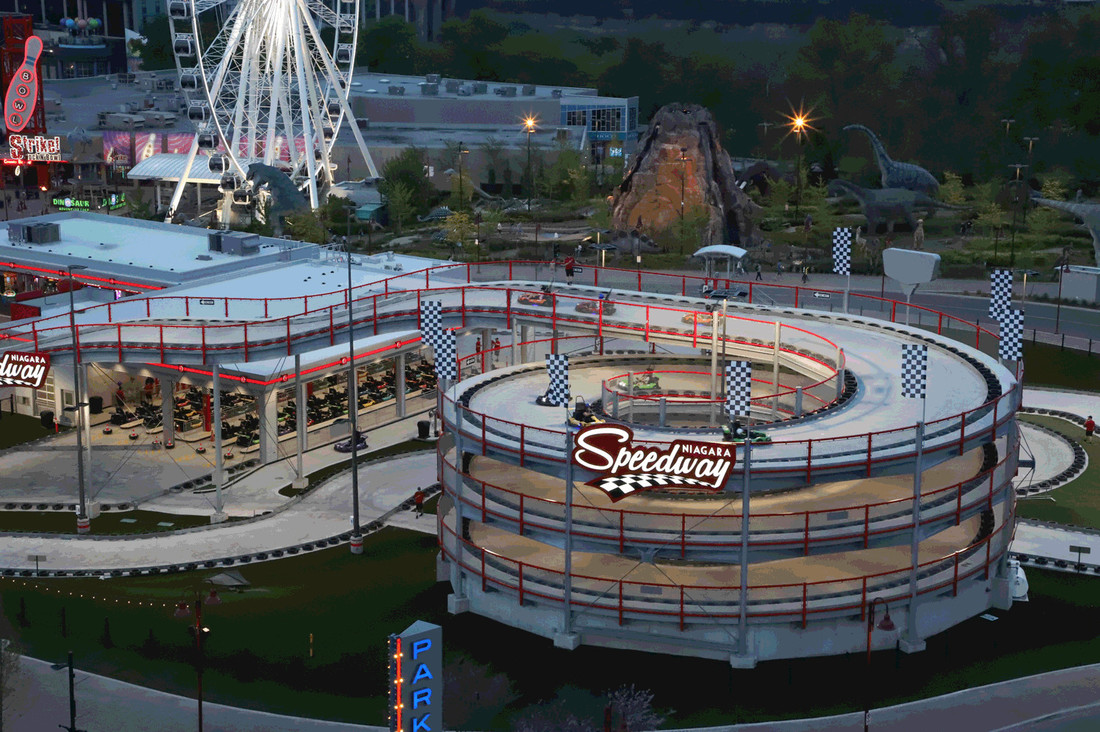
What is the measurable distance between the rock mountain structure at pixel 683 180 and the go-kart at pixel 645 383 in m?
62.6

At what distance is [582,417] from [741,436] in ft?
20.2

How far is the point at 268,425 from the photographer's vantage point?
75.7 metres

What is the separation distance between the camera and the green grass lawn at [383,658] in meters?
49.9

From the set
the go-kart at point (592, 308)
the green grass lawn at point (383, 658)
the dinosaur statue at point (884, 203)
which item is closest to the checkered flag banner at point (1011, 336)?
the green grass lawn at point (383, 658)

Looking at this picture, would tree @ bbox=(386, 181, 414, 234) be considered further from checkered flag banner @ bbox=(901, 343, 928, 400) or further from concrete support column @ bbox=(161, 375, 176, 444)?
checkered flag banner @ bbox=(901, 343, 928, 400)

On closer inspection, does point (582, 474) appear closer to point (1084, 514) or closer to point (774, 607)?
point (774, 607)

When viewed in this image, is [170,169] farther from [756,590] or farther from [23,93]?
[756,590]

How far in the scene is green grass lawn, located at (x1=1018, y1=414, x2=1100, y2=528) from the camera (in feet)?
224

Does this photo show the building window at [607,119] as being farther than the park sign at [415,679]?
Yes

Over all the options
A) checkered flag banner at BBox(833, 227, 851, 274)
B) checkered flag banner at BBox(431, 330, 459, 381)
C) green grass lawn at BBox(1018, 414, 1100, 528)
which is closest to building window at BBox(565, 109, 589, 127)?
checkered flag banner at BBox(833, 227, 851, 274)

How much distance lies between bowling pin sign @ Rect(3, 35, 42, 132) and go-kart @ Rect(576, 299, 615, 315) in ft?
279

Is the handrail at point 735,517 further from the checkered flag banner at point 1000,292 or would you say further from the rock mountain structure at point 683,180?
the rock mountain structure at point 683,180

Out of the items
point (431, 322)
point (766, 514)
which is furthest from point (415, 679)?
point (431, 322)

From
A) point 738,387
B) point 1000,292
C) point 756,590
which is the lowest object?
point 756,590
